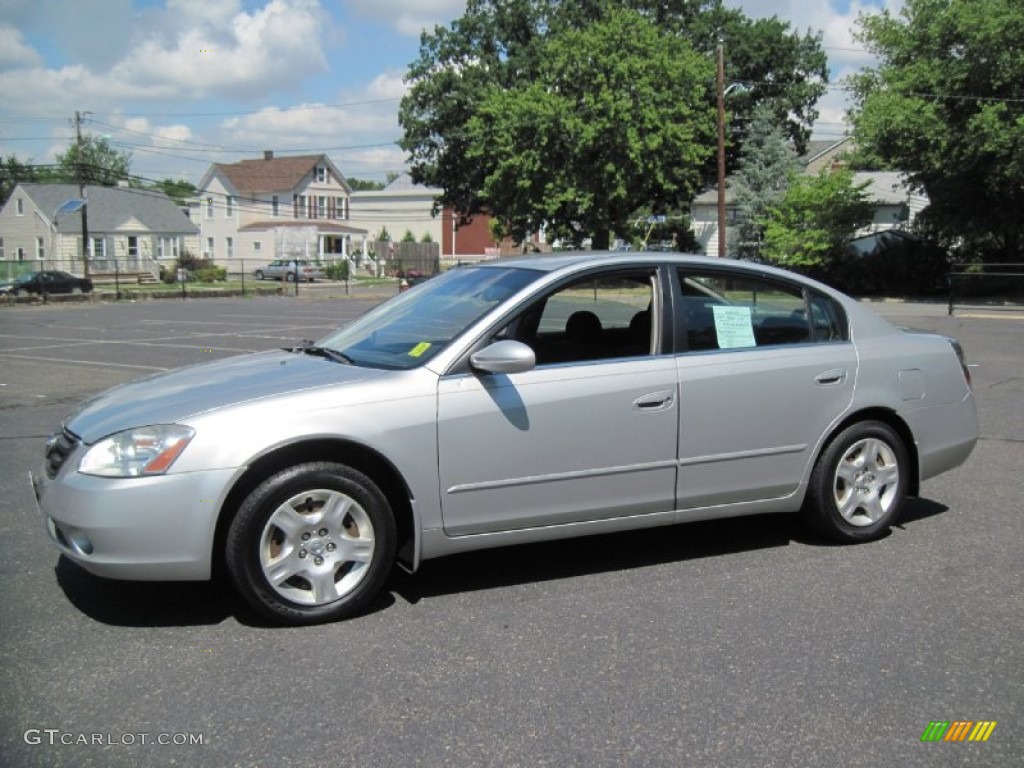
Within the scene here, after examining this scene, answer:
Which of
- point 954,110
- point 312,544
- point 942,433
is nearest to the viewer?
point 312,544

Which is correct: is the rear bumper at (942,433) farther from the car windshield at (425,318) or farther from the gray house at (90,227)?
the gray house at (90,227)

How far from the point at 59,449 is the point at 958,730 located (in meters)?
3.70

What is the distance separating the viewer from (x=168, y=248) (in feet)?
225

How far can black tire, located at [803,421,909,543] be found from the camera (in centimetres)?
503

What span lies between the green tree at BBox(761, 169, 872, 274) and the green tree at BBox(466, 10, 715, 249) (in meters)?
5.13

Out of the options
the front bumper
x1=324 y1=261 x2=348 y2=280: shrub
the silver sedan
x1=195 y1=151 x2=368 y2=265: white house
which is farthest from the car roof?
x1=195 y1=151 x2=368 y2=265: white house

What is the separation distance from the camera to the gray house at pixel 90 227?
206 ft

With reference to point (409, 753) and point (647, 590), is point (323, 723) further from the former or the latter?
point (647, 590)

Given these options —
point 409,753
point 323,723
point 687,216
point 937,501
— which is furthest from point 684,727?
point 687,216

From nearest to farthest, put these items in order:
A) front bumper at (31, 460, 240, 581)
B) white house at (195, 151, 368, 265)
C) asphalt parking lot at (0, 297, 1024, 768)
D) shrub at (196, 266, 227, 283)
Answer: asphalt parking lot at (0, 297, 1024, 768), front bumper at (31, 460, 240, 581), shrub at (196, 266, 227, 283), white house at (195, 151, 368, 265)

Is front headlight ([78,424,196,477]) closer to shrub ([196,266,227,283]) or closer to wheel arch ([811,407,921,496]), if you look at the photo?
wheel arch ([811,407,921,496])

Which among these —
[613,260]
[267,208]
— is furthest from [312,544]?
[267,208]

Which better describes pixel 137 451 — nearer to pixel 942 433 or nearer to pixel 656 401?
pixel 656 401

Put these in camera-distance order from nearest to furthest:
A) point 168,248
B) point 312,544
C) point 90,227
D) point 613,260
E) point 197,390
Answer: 1. point 312,544
2. point 197,390
3. point 613,260
4. point 90,227
5. point 168,248
